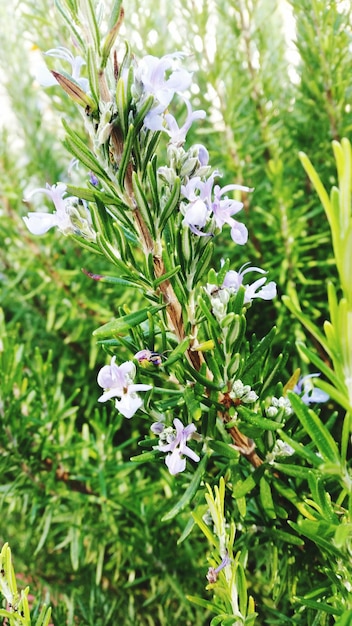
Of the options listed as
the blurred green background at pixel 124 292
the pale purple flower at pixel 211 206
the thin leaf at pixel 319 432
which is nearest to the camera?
the thin leaf at pixel 319 432

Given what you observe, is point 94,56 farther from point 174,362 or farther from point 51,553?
point 51,553

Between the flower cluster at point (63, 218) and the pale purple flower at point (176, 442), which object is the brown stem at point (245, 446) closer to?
the pale purple flower at point (176, 442)

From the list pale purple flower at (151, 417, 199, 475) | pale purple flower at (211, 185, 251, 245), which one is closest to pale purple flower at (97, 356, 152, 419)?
pale purple flower at (151, 417, 199, 475)

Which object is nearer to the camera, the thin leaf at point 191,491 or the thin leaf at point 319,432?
the thin leaf at point 319,432

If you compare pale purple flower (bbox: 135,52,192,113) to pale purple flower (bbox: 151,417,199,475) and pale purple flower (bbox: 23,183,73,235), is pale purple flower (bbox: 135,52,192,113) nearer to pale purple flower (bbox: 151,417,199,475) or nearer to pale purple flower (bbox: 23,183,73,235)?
pale purple flower (bbox: 23,183,73,235)

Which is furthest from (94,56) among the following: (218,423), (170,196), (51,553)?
(51,553)

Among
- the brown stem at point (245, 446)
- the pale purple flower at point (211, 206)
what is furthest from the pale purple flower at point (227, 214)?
the brown stem at point (245, 446)

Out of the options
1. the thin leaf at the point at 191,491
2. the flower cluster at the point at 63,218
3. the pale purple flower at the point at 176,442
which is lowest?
the thin leaf at the point at 191,491

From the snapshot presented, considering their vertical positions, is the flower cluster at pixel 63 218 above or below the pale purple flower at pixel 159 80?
below
